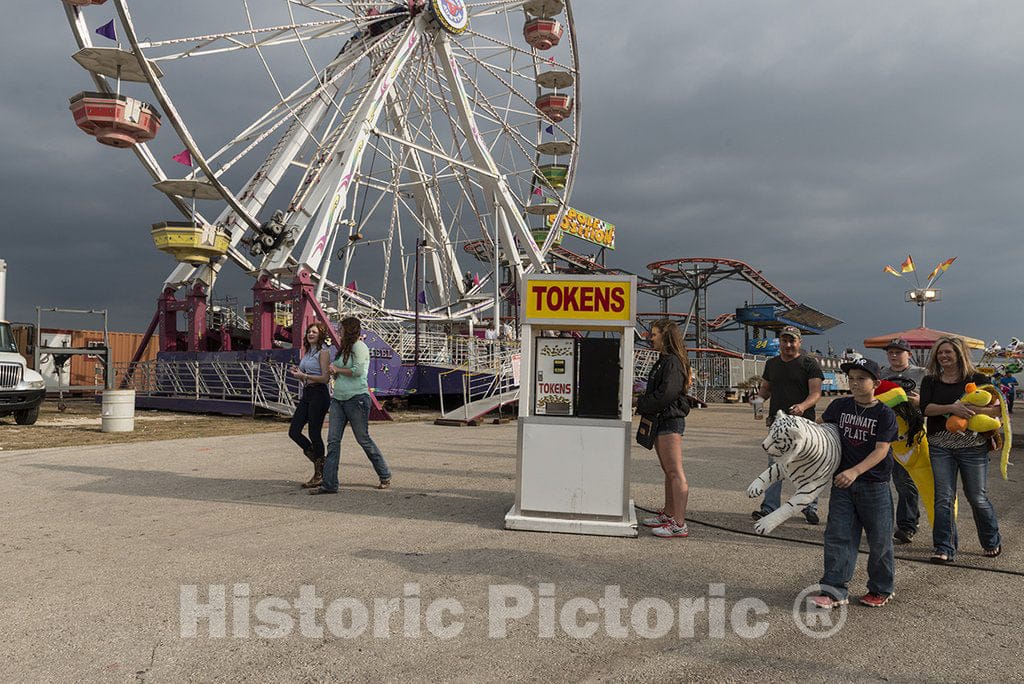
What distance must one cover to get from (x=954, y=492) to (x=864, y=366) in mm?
1598

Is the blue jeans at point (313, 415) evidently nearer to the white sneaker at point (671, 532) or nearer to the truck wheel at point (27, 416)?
the white sneaker at point (671, 532)

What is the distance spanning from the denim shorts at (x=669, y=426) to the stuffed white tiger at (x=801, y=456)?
1566 millimetres

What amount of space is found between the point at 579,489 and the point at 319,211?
15.2 m

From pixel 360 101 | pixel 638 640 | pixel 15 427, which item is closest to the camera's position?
pixel 638 640

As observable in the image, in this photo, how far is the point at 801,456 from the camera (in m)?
3.59

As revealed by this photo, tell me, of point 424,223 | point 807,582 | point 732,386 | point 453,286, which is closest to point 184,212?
point 424,223

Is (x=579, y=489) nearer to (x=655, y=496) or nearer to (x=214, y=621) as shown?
(x=655, y=496)

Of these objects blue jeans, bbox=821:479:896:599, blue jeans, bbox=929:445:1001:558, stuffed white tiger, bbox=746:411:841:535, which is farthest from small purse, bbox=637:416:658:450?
blue jeans, bbox=929:445:1001:558

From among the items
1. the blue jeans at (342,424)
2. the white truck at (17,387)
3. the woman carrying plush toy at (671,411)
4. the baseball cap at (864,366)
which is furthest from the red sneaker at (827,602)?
the white truck at (17,387)

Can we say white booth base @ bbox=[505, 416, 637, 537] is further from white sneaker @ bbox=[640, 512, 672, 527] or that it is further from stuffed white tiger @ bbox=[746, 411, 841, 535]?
stuffed white tiger @ bbox=[746, 411, 841, 535]

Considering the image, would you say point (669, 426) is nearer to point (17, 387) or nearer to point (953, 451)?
Result: point (953, 451)

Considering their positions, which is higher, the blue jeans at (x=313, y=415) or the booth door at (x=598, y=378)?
the booth door at (x=598, y=378)

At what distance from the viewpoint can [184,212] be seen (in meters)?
17.2

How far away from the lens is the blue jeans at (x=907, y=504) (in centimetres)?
511
